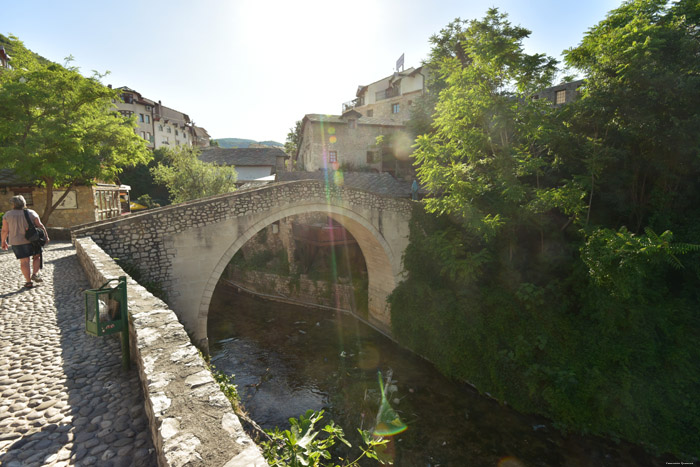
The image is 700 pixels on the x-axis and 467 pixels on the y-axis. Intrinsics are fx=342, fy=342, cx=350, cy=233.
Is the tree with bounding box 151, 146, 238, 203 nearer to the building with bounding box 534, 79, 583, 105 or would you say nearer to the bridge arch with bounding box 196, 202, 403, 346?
the bridge arch with bounding box 196, 202, 403, 346

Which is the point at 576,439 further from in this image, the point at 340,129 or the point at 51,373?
the point at 340,129

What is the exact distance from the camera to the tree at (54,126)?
1217cm

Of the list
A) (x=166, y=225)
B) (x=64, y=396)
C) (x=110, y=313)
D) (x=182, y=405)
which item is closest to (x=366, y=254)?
(x=166, y=225)

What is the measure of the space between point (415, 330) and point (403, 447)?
4.47m

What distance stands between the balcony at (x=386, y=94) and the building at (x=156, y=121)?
2155 centimetres

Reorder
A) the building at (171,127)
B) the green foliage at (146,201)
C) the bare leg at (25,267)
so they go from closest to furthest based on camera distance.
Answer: the bare leg at (25,267) → the green foliage at (146,201) → the building at (171,127)

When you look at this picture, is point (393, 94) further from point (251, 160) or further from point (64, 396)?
point (64, 396)

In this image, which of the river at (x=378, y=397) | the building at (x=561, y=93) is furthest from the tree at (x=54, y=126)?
the building at (x=561, y=93)

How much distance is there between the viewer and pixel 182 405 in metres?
2.46

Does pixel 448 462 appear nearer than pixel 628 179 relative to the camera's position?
Yes

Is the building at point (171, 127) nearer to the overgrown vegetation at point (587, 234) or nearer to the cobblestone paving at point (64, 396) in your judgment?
the overgrown vegetation at point (587, 234)

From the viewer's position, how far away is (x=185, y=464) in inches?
76.2

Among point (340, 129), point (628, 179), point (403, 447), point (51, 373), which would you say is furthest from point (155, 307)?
point (340, 129)

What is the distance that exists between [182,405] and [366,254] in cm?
1202
